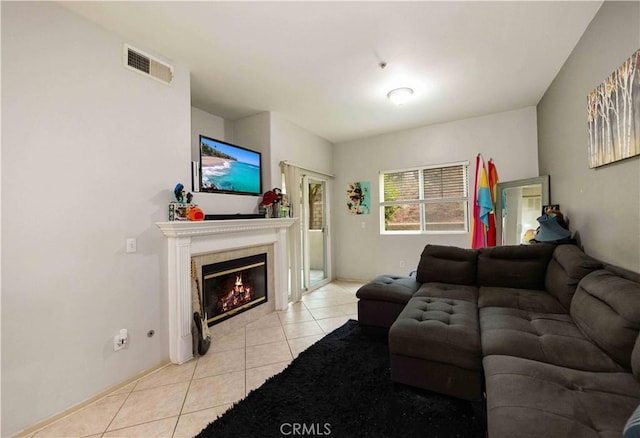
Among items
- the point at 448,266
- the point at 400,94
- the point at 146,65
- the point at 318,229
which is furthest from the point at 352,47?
the point at 318,229

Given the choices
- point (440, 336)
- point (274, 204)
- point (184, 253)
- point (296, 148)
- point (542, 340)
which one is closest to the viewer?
point (542, 340)

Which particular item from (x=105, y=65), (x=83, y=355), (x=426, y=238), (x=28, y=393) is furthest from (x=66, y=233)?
(x=426, y=238)

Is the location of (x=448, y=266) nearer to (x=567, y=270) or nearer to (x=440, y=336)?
(x=567, y=270)

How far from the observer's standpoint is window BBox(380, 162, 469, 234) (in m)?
4.39

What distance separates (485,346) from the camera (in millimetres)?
1566

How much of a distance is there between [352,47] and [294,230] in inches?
96.4

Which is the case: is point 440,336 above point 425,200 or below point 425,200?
below

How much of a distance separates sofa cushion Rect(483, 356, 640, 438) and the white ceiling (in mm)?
2291

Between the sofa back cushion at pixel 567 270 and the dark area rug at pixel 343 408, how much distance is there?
110cm

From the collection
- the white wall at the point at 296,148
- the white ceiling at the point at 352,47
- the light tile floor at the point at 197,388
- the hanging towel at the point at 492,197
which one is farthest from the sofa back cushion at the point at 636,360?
the white wall at the point at 296,148

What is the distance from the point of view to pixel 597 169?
82.1 inches

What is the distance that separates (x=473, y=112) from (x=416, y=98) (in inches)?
45.3

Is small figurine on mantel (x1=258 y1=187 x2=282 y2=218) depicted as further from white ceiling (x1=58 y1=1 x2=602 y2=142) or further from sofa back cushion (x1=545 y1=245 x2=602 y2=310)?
sofa back cushion (x1=545 y1=245 x2=602 y2=310)

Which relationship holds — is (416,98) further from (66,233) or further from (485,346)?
(66,233)
